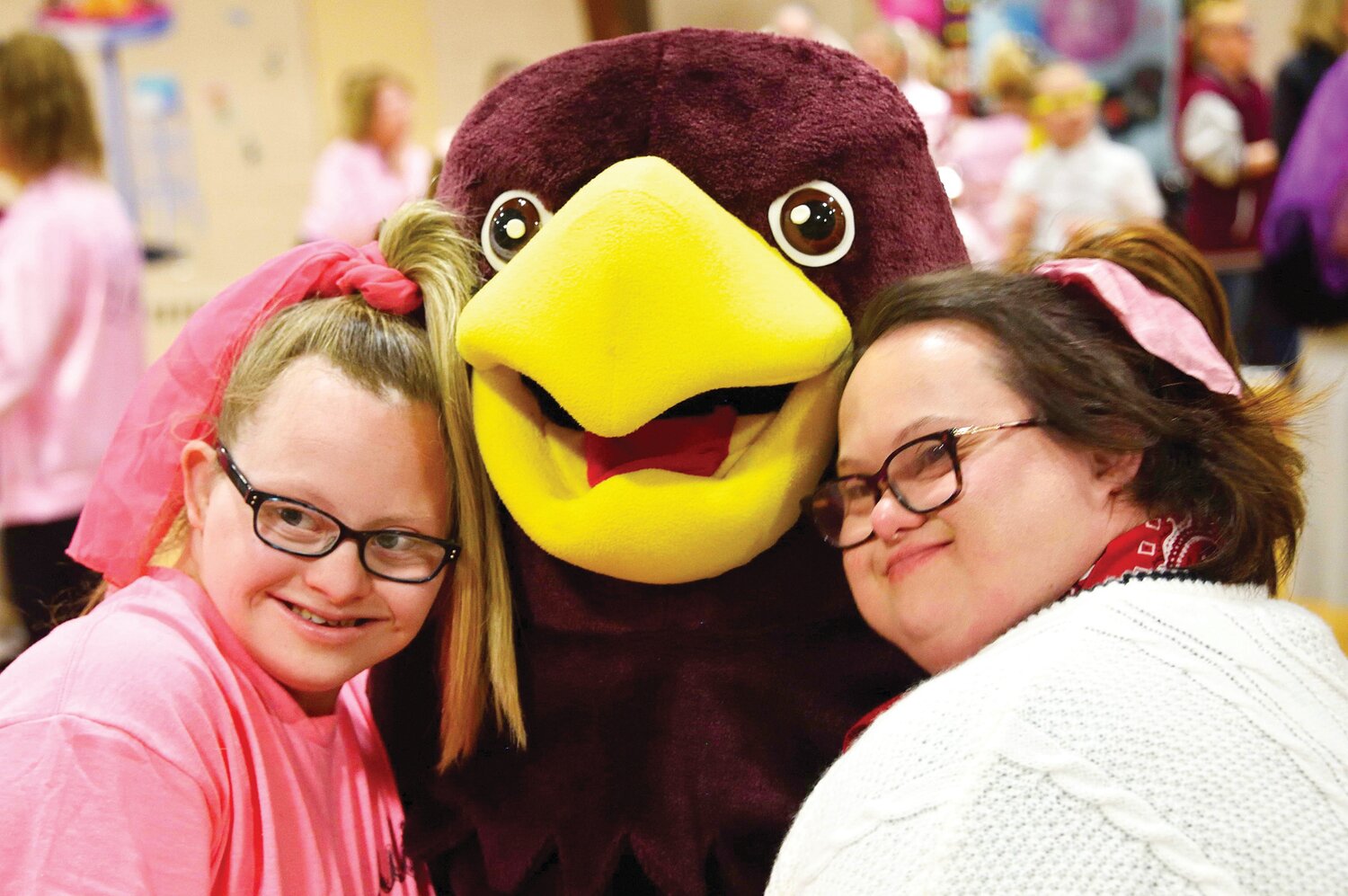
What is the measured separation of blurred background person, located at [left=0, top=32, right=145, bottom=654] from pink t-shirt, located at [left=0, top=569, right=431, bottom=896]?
1.83m

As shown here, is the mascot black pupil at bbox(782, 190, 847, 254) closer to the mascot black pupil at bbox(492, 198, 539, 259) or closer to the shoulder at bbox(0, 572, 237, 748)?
the mascot black pupil at bbox(492, 198, 539, 259)

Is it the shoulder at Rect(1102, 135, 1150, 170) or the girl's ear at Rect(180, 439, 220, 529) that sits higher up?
the girl's ear at Rect(180, 439, 220, 529)

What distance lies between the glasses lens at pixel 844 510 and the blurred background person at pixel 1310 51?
2.72 meters

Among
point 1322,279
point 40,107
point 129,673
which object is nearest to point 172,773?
point 129,673

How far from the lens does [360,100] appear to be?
16.2ft

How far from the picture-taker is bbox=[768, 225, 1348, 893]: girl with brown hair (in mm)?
826

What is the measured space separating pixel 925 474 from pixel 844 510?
11cm

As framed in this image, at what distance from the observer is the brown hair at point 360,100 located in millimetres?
4934

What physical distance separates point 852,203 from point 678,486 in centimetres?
35

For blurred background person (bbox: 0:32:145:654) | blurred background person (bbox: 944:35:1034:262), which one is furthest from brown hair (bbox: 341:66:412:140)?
blurred background person (bbox: 944:35:1034:262)

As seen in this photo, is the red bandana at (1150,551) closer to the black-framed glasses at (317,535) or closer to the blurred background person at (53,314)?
the black-framed glasses at (317,535)

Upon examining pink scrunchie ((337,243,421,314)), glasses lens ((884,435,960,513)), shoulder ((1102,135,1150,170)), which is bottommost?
shoulder ((1102,135,1150,170))

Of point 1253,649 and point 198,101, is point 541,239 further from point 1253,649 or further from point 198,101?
point 198,101

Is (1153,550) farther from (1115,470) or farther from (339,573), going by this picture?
(339,573)
